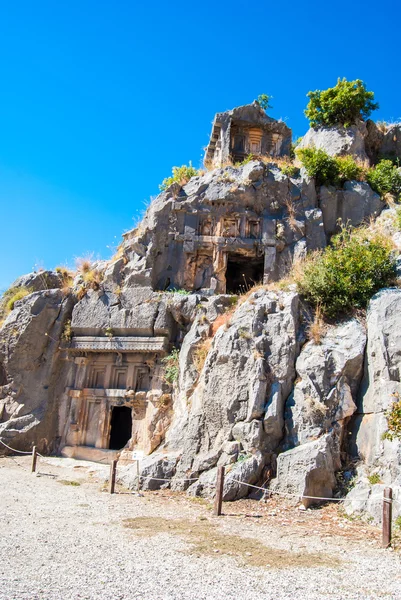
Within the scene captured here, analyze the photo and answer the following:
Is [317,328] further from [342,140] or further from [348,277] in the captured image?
[342,140]

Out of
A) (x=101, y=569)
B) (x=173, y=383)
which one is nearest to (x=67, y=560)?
(x=101, y=569)

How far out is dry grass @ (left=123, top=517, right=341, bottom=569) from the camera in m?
7.23

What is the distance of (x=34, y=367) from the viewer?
720 inches

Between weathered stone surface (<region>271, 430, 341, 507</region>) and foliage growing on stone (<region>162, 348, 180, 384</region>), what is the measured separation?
598 centimetres

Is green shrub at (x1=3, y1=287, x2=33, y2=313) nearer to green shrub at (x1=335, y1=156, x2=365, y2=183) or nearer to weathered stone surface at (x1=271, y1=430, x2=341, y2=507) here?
weathered stone surface at (x1=271, y1=430, x2=341, y2=507)

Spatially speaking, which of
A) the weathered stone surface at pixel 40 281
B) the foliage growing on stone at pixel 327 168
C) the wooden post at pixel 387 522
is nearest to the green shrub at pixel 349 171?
the foliage growing on stone at pixel 327 168

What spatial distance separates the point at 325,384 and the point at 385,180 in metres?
11.9

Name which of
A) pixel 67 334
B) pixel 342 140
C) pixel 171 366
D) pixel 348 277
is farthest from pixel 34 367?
pixel 342 140

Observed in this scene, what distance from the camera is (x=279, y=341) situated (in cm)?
1298

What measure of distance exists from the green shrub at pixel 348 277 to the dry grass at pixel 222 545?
6685 millimetres

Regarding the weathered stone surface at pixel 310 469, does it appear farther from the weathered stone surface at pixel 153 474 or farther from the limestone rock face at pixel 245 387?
the weathered stone surface at pixel 153 474

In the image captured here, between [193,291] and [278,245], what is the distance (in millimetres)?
3730

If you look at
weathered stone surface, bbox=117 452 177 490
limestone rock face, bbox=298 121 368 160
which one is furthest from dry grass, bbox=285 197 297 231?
weathered stone surface, bbox=117 452 177 490

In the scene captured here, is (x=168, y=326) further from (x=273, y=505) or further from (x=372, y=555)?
(x=372, y=555)
